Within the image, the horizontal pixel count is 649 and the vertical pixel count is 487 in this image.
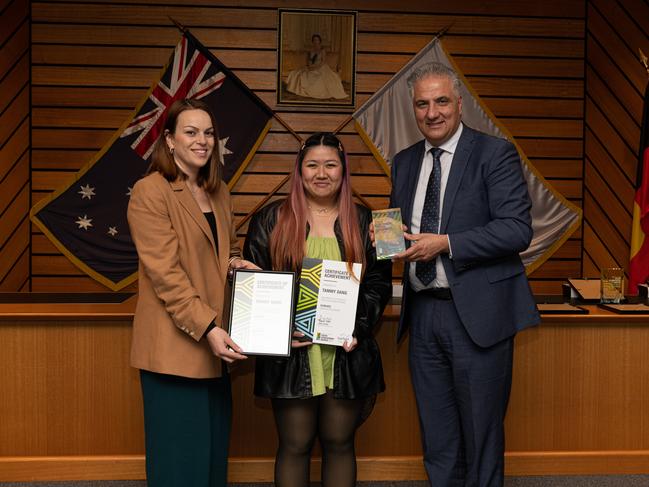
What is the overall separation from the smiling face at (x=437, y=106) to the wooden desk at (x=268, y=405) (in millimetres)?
891

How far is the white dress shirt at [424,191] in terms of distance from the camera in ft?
7.41

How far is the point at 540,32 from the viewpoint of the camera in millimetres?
5219

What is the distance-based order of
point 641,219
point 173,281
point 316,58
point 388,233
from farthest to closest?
point 316,58, point 641,219, point 388,233, point 173,281

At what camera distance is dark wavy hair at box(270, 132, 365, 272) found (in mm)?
2148

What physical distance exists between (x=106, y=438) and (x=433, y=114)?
1868mm

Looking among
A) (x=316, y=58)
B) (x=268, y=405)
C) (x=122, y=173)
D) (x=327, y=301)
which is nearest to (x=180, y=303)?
(x=327, y=301)

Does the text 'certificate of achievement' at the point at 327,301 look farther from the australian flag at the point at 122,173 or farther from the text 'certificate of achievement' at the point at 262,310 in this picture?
the australian flag at the point at 122,173

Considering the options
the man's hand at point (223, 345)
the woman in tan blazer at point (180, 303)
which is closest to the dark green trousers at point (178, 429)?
the woman in tan blazer at point (180, 303)

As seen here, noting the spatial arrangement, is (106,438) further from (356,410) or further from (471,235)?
(471,235)

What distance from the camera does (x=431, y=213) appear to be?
226 centimetres

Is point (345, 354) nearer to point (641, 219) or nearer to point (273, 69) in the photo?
point (273, 69)

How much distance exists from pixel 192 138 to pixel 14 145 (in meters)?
3.54

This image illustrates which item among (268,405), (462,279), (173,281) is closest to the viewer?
(173,281)

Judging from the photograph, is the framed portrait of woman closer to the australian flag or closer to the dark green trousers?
the australian flag
